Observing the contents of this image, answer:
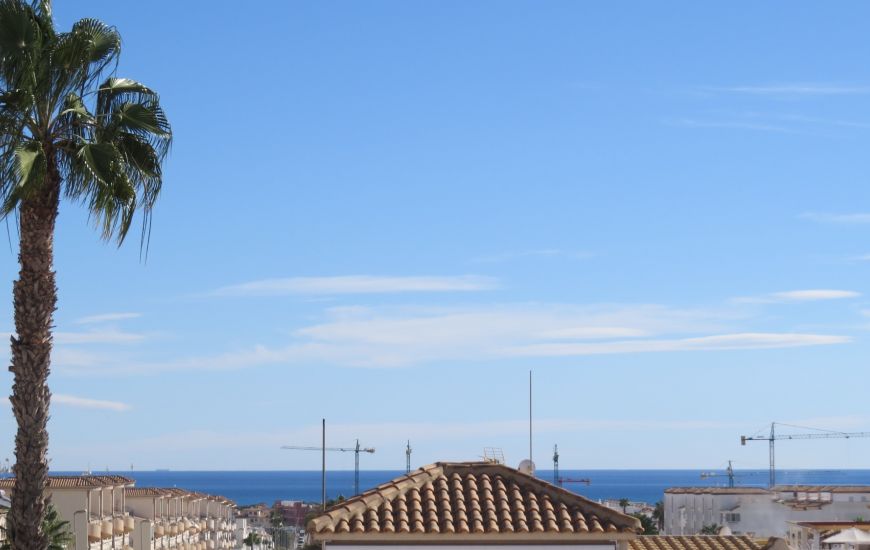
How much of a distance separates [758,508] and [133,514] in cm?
6410

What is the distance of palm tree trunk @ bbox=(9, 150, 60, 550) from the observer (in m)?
23.1

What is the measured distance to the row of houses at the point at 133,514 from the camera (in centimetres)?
9950

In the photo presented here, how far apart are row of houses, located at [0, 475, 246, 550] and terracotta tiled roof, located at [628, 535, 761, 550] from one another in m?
59.5

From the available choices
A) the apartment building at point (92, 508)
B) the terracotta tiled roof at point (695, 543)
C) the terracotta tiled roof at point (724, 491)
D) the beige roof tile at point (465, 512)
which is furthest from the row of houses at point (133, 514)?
the beige roof tile at point (465, 512)

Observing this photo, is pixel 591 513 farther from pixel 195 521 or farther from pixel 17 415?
pixel 195 521

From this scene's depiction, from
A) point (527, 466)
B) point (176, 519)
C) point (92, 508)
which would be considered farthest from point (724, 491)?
point (527, 466)

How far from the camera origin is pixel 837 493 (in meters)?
139

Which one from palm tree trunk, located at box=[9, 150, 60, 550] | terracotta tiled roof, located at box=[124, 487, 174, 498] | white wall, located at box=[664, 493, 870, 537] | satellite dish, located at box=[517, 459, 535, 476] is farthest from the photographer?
white wall, located at box=[664, 493, 870, 537]

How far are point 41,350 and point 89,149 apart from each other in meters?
3.71

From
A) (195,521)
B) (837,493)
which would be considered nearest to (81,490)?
(195,521)

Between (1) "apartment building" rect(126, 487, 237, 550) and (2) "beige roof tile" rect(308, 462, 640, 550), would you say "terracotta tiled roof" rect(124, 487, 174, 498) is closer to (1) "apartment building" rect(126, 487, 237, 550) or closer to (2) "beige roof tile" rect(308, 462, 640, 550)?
(1) "apartment building" rect(126, 487, 237, 550)

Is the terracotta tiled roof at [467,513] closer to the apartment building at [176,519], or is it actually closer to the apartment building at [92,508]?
the apartment building at [92,508]

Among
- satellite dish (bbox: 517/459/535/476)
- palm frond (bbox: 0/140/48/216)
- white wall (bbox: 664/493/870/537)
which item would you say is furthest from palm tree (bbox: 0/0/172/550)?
white wall (bbox: 664/493/870/537)

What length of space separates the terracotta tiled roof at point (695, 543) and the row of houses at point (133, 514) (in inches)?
2342
